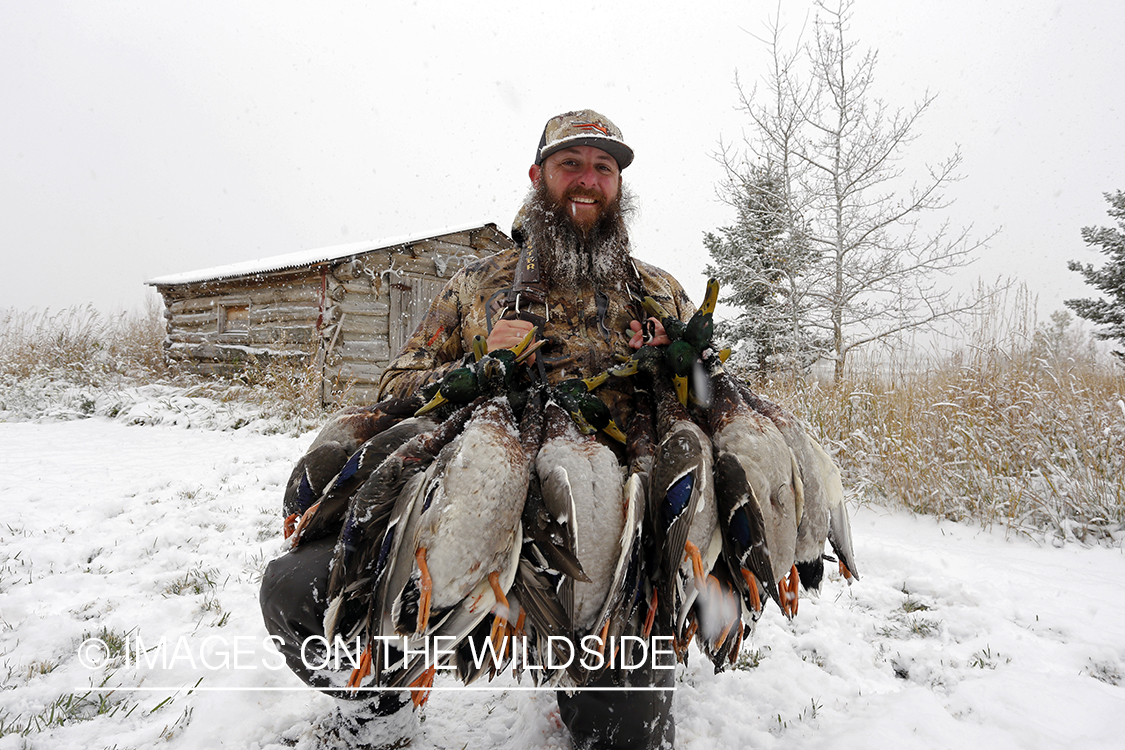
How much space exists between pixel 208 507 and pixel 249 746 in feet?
11.1

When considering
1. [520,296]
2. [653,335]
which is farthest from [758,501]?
[520,296]

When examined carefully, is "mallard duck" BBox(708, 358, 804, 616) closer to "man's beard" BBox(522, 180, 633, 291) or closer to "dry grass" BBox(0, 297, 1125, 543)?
"man's beard" BBox(522, 180, 633, 291)

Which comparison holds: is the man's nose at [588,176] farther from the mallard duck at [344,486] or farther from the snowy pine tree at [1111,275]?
the snowy pine tree at [1111,275]

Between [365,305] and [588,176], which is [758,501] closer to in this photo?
[588,176]

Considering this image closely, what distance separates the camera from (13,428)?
782 cm

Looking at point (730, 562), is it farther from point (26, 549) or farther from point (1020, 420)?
point (1020, 420)

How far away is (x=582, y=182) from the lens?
7.94ft

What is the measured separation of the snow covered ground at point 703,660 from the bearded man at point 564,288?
616mm

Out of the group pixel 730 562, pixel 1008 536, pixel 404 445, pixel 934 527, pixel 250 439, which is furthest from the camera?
pixel 250 439

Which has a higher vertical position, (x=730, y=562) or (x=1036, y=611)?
(x=730, y=562)

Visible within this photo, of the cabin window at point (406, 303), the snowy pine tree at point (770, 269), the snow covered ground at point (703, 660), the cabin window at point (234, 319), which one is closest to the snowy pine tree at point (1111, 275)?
the snowy pine tree at point (770, 269)

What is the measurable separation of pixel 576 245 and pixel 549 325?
1.48ft

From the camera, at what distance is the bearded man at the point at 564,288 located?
83.4 inches

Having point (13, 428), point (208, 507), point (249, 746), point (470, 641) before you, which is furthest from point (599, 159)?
point (13, 428)
